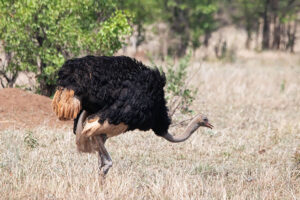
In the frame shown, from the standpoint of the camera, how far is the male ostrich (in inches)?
191

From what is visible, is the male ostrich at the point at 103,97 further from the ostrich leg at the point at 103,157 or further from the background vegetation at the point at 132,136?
the background vegetation at the point at 132,136

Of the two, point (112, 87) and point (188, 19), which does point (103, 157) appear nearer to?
point (112, 87)

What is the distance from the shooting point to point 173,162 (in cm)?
659

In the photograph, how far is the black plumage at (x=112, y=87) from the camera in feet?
16.0

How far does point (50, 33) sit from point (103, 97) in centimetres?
395

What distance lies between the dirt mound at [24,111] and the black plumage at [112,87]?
292 centimetres

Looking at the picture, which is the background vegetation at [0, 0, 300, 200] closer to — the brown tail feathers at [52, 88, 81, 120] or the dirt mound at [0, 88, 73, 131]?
the dirt mound at [0, 88, 73, 131]

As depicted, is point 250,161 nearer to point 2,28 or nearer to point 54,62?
point 54,62

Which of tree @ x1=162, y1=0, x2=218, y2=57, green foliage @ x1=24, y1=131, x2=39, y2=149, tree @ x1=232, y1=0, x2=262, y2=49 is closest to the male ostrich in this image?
green foliage @ x1=24, y1=131, x2=39, y2=149

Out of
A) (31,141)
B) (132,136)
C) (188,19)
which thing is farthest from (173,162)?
(188,19)

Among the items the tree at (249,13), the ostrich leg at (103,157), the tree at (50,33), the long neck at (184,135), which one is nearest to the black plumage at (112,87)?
the ostrich leg at (103,157)

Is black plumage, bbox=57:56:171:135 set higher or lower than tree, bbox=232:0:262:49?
higher

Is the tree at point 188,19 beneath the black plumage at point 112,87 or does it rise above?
beneath

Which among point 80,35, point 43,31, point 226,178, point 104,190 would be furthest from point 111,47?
point 104,190
